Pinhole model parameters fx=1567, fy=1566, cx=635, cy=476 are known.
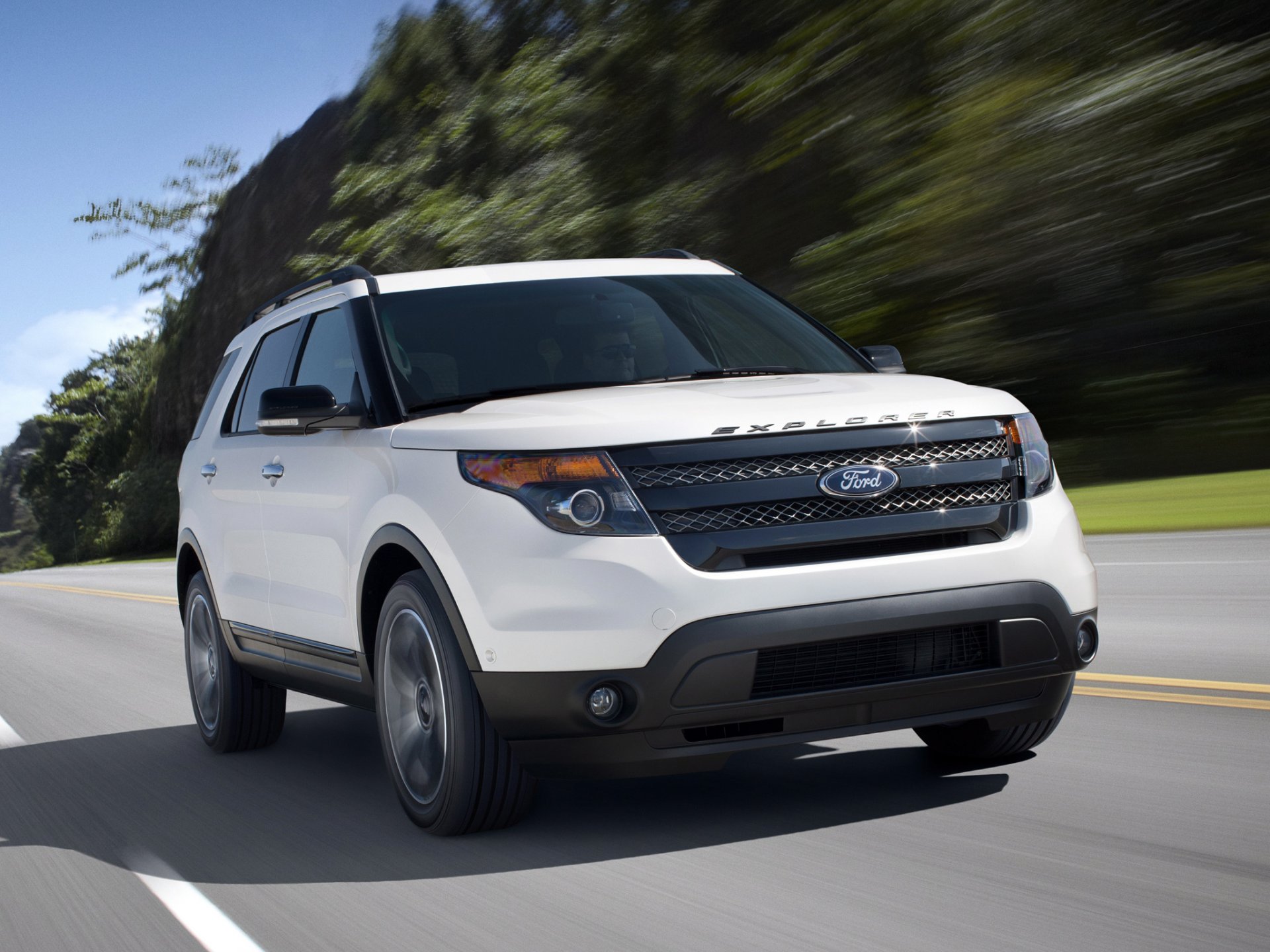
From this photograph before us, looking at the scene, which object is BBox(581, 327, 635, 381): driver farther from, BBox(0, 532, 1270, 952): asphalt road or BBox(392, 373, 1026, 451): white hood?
BBox(0, 532, 1270, 952): asphalt road

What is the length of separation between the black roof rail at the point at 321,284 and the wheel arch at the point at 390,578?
117 centimetres

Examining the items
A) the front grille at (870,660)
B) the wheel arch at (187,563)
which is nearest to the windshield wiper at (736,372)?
the front grille at (870,660)

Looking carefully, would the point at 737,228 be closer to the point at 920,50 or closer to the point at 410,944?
the point at 920,50

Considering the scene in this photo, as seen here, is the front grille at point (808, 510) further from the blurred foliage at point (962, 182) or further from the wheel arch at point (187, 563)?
the blurred foliage at point (962, 182)

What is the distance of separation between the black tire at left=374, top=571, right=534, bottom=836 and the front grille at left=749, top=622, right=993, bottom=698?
35.0 inches

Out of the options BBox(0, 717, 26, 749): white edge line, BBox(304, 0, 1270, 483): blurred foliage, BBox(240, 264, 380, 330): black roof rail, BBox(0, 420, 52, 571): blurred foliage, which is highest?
BBox(304, 0, 1270, 483): blurred foliage

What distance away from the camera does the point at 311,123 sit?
62781 mm

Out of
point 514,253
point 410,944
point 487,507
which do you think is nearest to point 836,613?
point 487,507

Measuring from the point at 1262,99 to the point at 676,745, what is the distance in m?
16.7

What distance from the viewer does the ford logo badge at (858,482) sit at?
4.49 meters

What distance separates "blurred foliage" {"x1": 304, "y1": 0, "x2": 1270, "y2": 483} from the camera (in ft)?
61.6

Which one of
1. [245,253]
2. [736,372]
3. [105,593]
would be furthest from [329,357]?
[245,253]

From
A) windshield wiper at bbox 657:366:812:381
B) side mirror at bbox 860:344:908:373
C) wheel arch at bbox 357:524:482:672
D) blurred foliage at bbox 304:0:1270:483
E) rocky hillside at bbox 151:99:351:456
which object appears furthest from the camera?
rocky hillside at bbox 151:99:351:456

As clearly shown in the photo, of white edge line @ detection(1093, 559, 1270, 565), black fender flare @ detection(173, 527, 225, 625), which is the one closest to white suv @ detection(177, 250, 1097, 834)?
black fender flare @ detection(173, 527, 225, 625)
